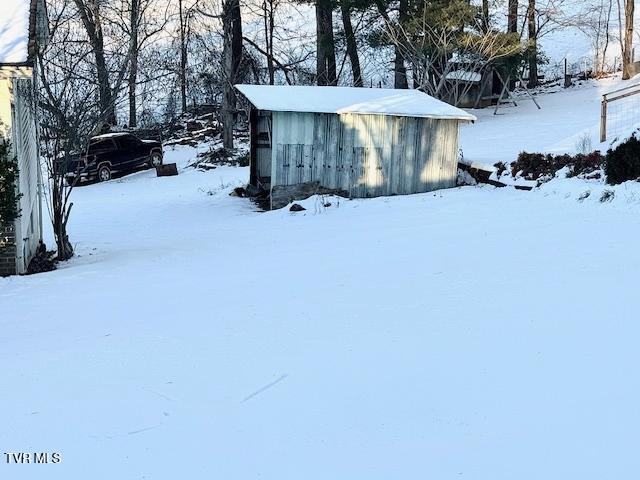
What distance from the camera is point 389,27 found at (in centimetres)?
2492

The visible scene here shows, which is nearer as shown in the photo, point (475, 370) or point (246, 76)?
point (475, 370)

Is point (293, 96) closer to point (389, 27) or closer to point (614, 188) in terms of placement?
point (614, 188)

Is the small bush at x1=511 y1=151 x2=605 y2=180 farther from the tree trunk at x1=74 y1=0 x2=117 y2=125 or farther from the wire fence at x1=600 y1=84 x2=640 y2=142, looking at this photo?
the tree trunk at x1=74 y1=0 x2=117 y2=125

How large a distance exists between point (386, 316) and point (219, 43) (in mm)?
32458

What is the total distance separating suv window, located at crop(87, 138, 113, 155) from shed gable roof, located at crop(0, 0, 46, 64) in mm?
10724

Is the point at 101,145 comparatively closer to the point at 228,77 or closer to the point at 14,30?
the point at 228,77

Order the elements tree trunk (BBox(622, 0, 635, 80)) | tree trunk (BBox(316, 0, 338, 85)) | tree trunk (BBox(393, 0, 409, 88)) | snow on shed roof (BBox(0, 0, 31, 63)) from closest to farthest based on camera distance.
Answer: snow on shed roof (BBox(0, 0, 31, 63)) < tree trunk (BBox(393, 0, 409, 88)) < tree trunk (BBox(316, 0, 338, 85)) < tree trunk (BBox(622, 0, 635, 80))

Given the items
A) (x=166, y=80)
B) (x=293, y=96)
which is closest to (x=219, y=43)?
(x=166, y=80)

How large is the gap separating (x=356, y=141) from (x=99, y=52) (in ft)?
23.5

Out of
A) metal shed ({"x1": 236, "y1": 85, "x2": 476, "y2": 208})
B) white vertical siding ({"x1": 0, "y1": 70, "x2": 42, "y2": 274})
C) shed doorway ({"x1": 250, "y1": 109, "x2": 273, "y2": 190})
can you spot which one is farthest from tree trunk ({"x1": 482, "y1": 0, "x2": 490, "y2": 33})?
white vertical siding ({"x1": 0, "y1": 70, "x2": 42, "y2": 274})

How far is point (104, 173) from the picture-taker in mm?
22094

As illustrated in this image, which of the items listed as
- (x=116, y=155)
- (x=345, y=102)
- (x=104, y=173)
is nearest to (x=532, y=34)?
(x=345, y=102)

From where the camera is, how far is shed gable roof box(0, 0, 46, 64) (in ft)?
27.7

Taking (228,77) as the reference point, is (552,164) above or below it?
below
